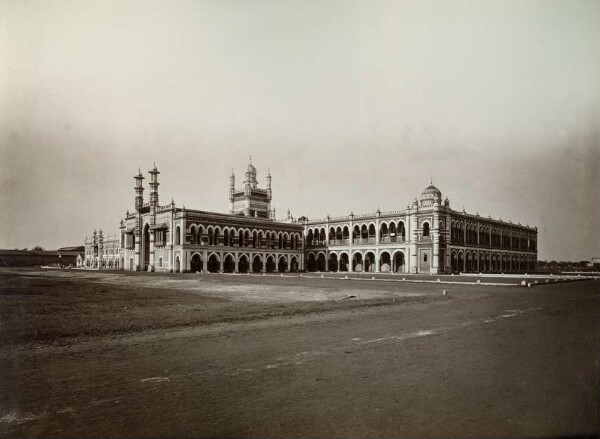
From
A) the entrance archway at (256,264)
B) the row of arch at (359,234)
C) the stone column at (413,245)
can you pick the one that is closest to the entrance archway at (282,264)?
the entrance archway at (256,264)

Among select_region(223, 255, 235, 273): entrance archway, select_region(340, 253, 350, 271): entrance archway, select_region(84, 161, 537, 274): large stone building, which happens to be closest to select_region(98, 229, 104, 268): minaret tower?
select_region(84, 161, 537, 274): large stone building

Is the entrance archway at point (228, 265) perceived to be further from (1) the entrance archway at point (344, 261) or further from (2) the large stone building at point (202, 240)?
(1) the entrance archway at point (344, 261)

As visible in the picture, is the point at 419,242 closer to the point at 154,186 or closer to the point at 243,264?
the point at 243,264

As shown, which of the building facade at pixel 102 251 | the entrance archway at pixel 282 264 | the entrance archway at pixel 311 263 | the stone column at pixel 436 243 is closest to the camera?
the stone column at pixel 436 243

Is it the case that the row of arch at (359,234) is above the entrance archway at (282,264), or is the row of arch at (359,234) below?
above

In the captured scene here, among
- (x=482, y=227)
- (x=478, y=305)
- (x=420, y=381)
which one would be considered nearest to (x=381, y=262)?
(x=482, y=227)

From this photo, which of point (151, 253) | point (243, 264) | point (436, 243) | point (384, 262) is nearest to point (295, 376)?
point (436, 243)

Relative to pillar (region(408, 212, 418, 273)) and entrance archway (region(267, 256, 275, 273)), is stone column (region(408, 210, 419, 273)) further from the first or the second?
entrance archway (region(267, 256, 275, 273))

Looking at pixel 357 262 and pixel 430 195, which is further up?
pixel 430 195
